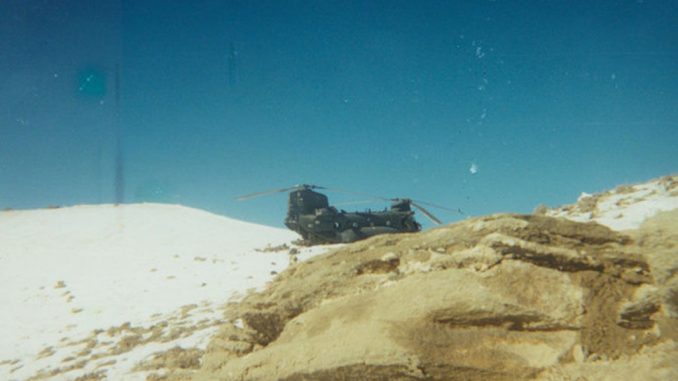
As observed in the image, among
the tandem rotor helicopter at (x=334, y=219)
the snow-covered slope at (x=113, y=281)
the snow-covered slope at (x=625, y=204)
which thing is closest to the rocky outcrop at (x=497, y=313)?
the snow-covered slope at (x=113, y=281)

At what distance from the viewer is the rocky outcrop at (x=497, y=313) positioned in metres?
3.55

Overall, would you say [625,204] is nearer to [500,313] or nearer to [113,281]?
[500,313]

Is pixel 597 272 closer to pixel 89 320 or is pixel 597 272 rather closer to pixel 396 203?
pixel 89 320

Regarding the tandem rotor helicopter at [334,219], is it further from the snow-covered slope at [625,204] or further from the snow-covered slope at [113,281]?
the snow-covered slope at [625,204]

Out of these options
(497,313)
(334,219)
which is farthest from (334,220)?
(497,313)

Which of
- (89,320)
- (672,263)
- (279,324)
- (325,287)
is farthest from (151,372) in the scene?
(672,263)

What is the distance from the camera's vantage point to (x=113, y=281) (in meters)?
18.6

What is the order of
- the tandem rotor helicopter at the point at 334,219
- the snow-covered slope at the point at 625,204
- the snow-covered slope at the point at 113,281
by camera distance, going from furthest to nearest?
the tandem rotor helicopter at the point at 334,219, the snow-covered slope at the point at 625,204, the snow-covered slope at the point at 113,281

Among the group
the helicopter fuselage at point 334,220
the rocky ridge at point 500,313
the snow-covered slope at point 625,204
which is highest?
the helicopter fuselage at point 334,220

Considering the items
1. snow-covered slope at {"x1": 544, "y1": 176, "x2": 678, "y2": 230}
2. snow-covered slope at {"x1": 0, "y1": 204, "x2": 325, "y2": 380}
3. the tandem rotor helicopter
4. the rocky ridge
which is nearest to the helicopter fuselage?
the tandem rotor helicopter

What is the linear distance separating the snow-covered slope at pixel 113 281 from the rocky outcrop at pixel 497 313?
618 centimetres

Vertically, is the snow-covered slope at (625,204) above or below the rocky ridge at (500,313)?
above

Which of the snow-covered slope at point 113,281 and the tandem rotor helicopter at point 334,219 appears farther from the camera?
the tandem rotor helicopter at point 334,219

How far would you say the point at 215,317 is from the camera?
11375 millimetres
